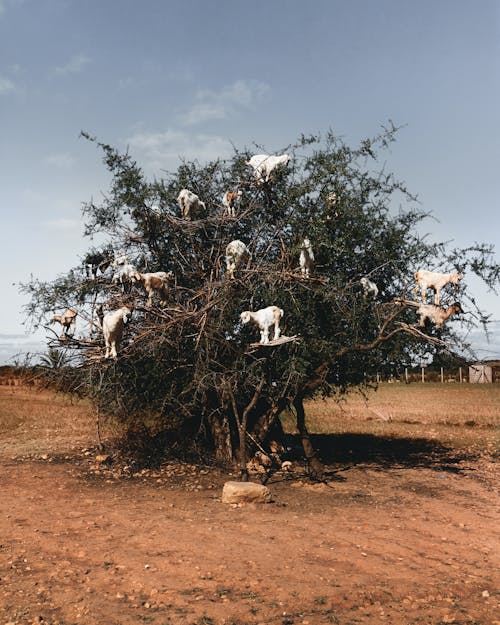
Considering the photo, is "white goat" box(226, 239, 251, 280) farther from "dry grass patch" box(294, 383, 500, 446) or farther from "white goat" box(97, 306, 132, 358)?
"dry grass patch" box(294, 383, 500, 446)

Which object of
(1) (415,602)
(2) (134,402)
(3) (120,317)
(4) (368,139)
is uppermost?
(4) (368,139)

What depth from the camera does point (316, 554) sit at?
763 cm

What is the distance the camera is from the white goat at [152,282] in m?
10.2

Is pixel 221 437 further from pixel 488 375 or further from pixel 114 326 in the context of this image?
pixel 488 375

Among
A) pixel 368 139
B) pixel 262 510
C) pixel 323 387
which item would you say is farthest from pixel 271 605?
pixel 368 139

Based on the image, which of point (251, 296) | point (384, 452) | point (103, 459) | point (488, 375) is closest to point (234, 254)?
point (251, 296)

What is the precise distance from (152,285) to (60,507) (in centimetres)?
396

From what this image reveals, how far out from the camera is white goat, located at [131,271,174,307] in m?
10.2

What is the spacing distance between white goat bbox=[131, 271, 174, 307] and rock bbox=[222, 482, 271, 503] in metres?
3.41

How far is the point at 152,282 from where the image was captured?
10359 mm

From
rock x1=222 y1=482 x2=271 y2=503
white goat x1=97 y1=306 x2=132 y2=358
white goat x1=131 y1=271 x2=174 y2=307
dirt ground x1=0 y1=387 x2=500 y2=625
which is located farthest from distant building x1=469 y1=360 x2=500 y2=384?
white goat x1=97 y1=306 x2=132 y2=358

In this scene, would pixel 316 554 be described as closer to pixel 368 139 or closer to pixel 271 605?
pixel 271 605

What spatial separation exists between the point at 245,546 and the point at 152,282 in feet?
15.2

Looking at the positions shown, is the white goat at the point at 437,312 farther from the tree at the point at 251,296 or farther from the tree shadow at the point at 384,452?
the tree shadow at the point at 384,452
